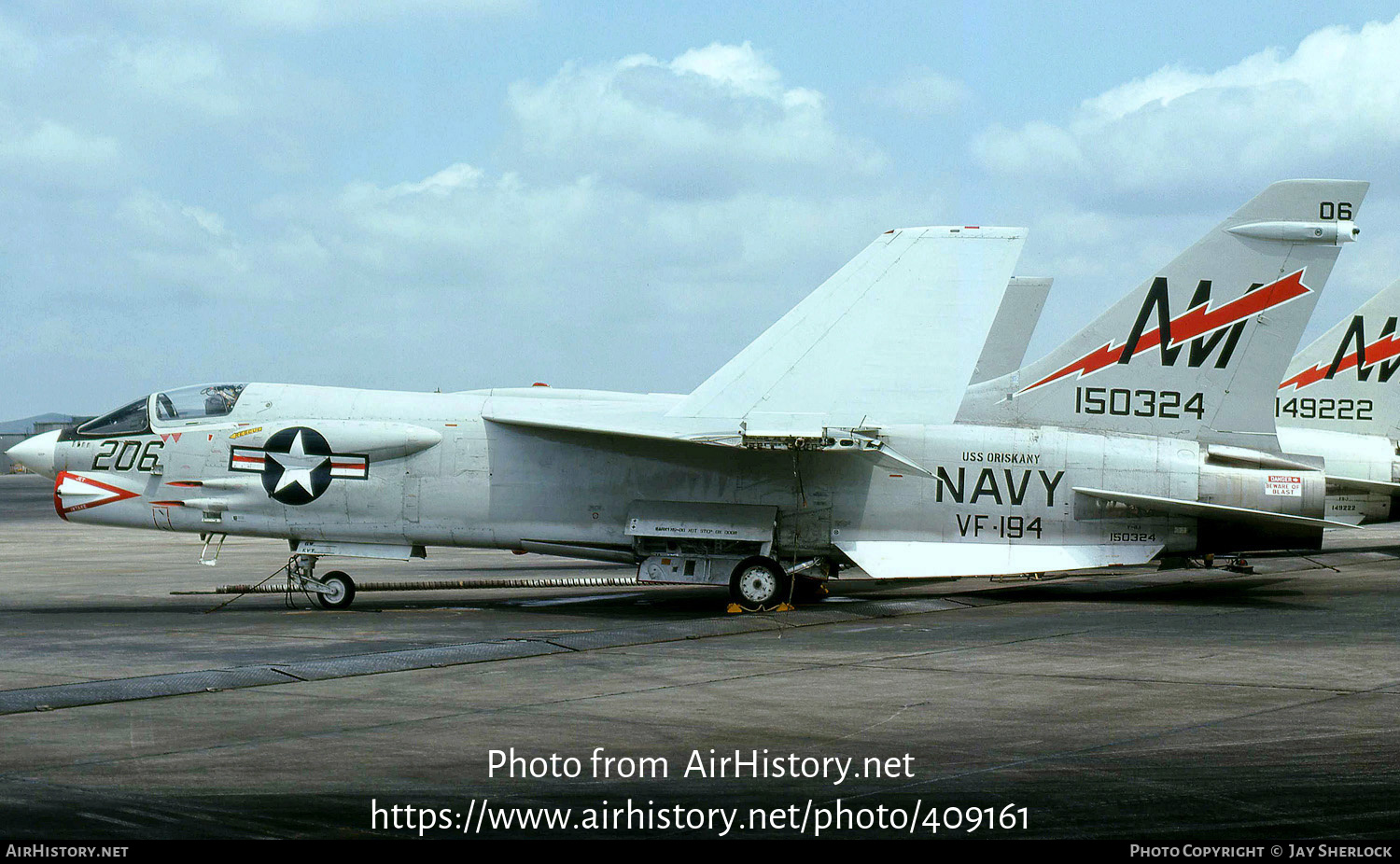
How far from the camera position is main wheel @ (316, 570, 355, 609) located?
17.7 m

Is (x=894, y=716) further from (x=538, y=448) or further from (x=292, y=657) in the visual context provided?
(x=538, y=448)

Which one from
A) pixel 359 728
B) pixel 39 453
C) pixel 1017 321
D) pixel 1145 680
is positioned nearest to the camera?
pixel 359 728

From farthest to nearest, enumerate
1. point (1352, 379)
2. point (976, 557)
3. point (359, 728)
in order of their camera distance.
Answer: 1. point (1352, 379)
2. point (976, 557)
3. point (359, 728)

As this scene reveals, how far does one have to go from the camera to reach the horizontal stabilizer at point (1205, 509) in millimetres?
16859

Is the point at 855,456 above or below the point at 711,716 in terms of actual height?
above

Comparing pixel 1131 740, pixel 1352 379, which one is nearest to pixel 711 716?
pixel 1131 740

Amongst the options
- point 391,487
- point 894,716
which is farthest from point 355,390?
point 894,716

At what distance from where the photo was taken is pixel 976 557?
17203 millimetres

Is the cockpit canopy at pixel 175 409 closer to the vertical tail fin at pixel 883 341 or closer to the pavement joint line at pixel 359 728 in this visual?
the vertical tail fin at pixel 883 341

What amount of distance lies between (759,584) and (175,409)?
8.59m

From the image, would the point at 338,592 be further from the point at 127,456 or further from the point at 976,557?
the point at 976,557

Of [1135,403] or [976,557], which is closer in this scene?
[976,557]

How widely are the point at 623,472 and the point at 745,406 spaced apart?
77.2 inches

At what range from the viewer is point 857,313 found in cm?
1697
